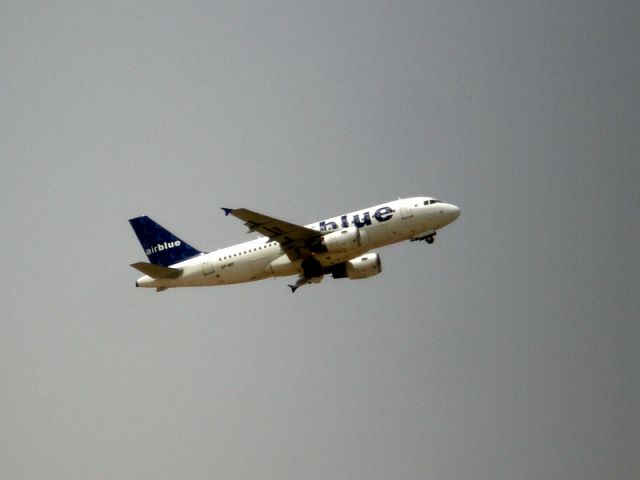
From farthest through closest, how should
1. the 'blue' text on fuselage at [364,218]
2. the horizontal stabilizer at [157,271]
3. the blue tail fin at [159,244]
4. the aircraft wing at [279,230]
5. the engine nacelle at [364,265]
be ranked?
the blue tail fin at [159,244], the engine nacelle at [364,265], the horizontal stabilizer at [157,271], the 'blue' text on fuselage at [364,218], the aircraft wing at [279,230]

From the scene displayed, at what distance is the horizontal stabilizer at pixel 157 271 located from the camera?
55.9 metres

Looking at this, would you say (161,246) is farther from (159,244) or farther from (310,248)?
(310,248)

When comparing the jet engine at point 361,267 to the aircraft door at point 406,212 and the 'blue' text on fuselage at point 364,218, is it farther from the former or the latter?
the aircraft door at point 406,212

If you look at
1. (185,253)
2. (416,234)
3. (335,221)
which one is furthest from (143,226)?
(416,234)

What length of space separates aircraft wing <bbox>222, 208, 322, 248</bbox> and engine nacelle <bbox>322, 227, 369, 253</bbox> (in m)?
1.04

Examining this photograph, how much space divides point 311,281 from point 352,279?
3.50 meters

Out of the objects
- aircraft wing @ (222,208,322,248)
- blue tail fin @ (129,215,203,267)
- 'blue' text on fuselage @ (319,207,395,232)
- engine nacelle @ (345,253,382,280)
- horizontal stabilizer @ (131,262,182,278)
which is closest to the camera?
aircraft wing @ (222,208,322,248)

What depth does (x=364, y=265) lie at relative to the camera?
189 ft

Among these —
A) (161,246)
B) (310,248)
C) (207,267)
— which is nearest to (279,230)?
(310,248)

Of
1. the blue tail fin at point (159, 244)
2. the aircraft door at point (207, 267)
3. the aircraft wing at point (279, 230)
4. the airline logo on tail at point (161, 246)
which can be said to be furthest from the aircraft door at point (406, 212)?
the airline logo on tail at point (161, 246)

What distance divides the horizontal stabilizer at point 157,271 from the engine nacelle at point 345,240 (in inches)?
408

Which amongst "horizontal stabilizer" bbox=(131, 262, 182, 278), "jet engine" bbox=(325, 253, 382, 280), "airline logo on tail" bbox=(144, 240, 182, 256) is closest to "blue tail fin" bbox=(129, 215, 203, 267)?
"airline logo on tail" bbox=(144, 240, 182, 256)

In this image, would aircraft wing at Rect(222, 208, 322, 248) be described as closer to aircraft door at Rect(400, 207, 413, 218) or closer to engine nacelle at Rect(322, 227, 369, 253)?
engine nacelle at Rect(322, 227, 369, 253)

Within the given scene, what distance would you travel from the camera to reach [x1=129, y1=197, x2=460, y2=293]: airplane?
174ft
